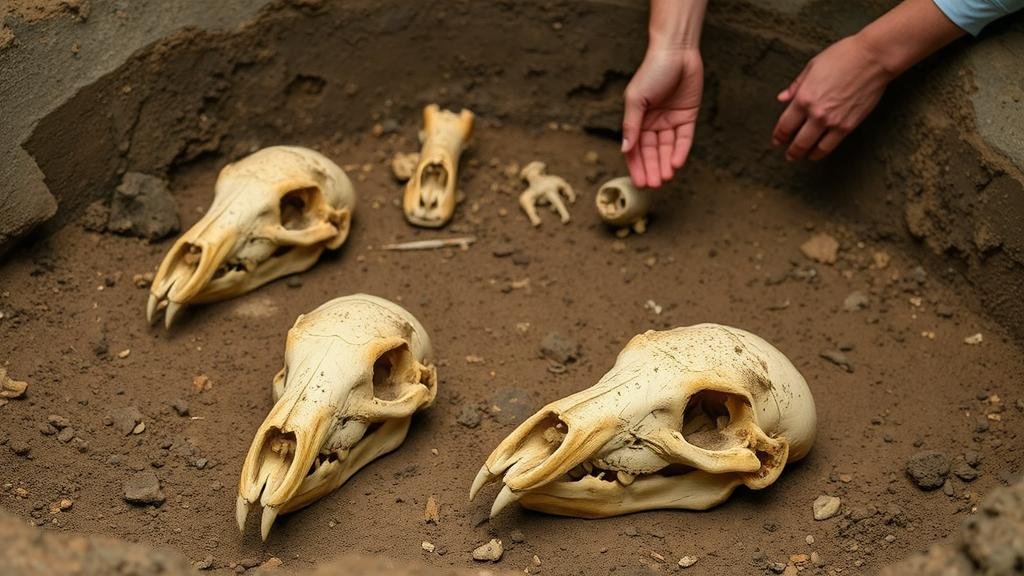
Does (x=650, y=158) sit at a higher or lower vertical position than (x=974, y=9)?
lower

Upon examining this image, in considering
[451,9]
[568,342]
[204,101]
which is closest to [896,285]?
[568,342]

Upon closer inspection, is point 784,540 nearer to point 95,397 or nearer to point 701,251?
point 701,251

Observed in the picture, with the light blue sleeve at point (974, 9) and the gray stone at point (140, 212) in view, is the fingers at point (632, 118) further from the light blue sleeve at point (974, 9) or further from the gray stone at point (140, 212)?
the gray stone at point (140, 212)

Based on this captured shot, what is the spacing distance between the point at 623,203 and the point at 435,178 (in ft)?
2.05

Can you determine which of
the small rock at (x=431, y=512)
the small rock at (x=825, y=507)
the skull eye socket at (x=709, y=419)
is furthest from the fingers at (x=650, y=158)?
the small rock at (x=431, y=512)

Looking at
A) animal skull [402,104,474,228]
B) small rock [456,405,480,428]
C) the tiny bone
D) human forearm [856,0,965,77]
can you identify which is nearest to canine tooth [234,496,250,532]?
small rock [456,405,480,428]

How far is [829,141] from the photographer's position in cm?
370

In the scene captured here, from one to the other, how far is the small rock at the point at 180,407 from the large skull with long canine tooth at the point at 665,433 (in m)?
0.88

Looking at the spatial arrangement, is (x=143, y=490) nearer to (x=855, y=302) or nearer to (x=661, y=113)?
(x=661, y=113)

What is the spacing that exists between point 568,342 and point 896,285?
106cm

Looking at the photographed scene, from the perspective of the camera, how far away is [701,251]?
155 inches

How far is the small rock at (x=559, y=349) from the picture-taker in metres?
3.53

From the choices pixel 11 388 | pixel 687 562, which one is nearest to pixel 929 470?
pixel 687 562

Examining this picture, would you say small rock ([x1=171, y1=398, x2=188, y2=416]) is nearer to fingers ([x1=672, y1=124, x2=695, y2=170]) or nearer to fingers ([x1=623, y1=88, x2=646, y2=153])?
fingers ([x1=623, y1=88, x2=646, y2=153])
